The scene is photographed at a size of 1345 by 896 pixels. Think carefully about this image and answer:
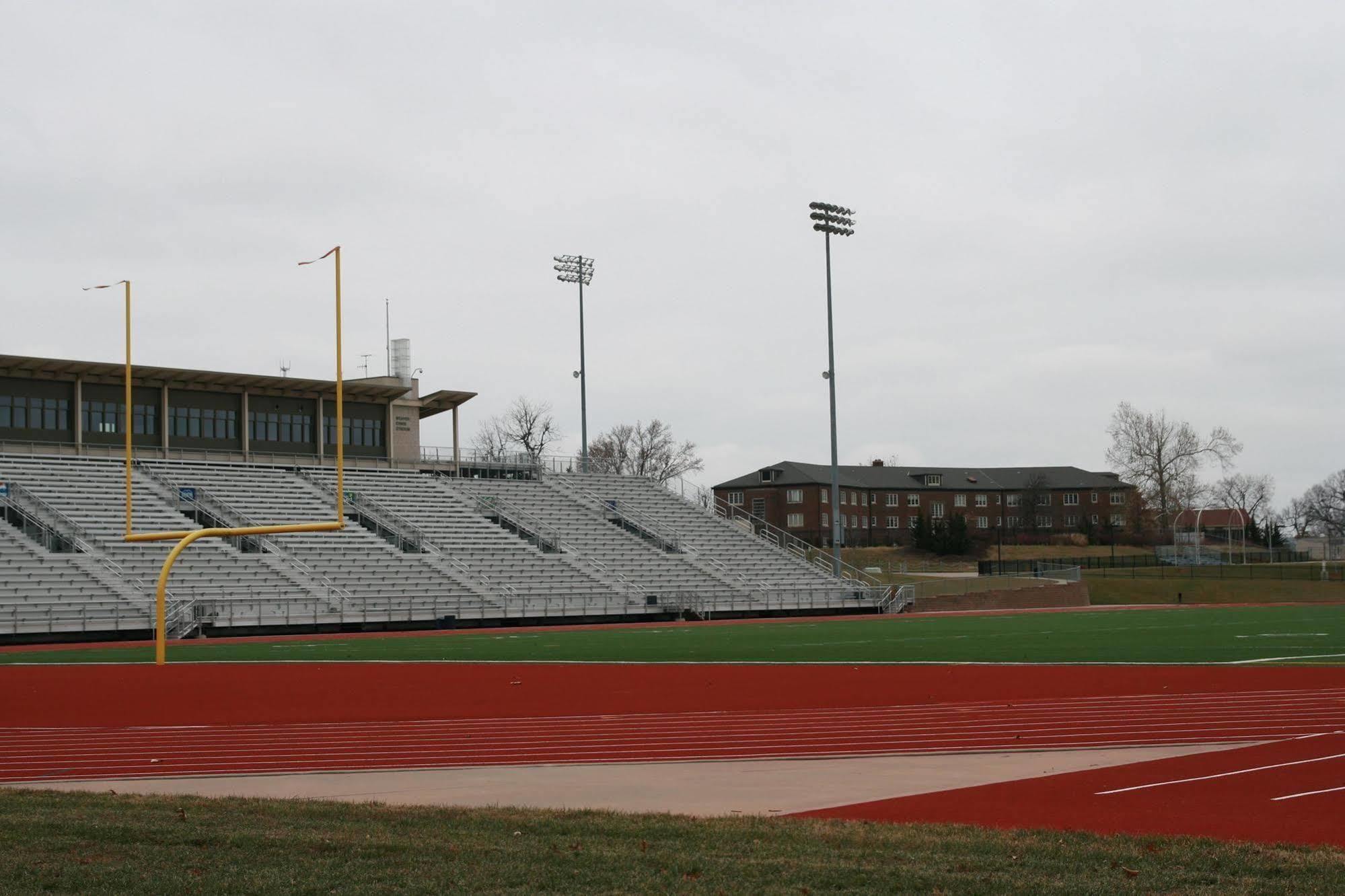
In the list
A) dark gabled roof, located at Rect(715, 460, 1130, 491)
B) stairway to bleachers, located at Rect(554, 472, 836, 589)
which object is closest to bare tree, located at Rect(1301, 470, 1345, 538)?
dark gabled roof, located at Rect(715, 460, 1130, 491)

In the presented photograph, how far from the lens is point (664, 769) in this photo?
10719 millimetres

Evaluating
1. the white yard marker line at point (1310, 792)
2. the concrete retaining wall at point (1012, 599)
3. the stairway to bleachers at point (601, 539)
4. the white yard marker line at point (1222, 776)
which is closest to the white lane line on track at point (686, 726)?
the white yard marker line at point (1222, 776)

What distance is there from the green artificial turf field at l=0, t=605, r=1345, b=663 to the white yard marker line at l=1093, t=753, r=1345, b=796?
10.0 metres

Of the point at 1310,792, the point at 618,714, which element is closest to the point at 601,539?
the point at 618,714

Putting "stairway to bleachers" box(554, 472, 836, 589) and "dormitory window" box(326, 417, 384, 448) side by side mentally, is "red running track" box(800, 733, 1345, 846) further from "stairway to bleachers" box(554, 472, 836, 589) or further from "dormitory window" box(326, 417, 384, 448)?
"dormitory window" box(326, 417, 384, 448)

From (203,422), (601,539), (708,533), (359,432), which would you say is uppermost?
(203,422)

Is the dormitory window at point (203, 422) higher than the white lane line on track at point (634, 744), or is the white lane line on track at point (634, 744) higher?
the dormitory window at point (203, 422)

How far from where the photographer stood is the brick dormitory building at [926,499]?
10631 centimetres

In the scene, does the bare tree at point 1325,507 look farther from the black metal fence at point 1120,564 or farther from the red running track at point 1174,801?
the red running track at point 1174,801

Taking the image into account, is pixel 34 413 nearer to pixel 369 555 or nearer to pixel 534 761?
pixel 369 555

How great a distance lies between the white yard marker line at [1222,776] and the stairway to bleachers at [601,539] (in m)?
35.6

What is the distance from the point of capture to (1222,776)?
9586 mm

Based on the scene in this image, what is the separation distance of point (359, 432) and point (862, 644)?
1249 inches

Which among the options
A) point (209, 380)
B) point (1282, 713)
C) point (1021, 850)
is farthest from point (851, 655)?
point (209, 380)
